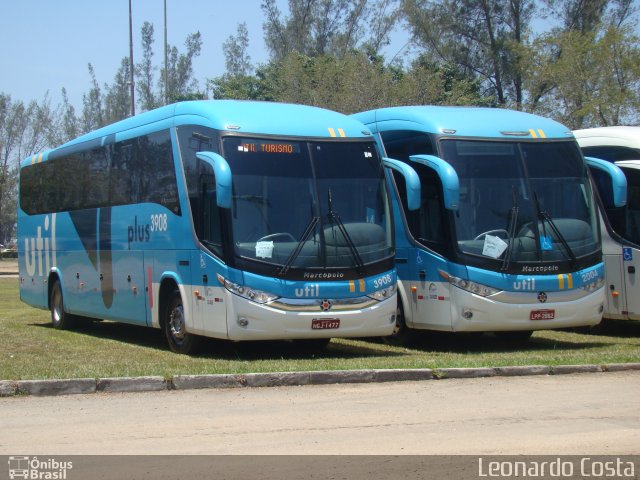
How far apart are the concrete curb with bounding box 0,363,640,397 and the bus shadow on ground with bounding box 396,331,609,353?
11.0 feet

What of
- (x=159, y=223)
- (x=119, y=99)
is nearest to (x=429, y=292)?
(x=159, y=223)

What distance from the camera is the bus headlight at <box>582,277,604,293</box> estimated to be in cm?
1520

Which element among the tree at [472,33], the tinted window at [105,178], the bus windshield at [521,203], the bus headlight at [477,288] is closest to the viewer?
the bus headlight at [477,288]

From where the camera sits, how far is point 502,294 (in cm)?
1464

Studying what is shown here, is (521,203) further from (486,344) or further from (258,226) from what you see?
(258,226)

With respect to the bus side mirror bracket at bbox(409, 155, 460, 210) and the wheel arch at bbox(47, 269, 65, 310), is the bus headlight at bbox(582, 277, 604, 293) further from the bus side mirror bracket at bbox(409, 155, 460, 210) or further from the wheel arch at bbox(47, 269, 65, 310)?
the wheel arch at bbox(47, 269, 65, 310)

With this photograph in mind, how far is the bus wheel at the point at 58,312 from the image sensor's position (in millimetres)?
20172

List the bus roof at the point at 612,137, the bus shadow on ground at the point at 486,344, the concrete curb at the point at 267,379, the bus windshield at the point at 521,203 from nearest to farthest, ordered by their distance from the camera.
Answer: the concrete curb at the point at 267,379
the bus windshield at the point at 521,203
the bus shadow on ground at the point at 486,344
the bus roof at the point at 612,137

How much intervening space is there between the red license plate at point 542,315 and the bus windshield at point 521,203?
2.61 feet

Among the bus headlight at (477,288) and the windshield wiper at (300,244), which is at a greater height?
the windshield wiper at (300,244)

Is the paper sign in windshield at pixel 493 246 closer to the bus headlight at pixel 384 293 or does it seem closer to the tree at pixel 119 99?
the bus headlight at pixel 384 293

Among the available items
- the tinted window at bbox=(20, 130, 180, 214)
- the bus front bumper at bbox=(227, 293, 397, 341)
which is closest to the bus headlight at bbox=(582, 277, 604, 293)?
the bus front bumper at bbox=(227, 293, 397, 341)

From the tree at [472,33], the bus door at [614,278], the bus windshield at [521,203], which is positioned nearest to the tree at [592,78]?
the tree at [472,33]
